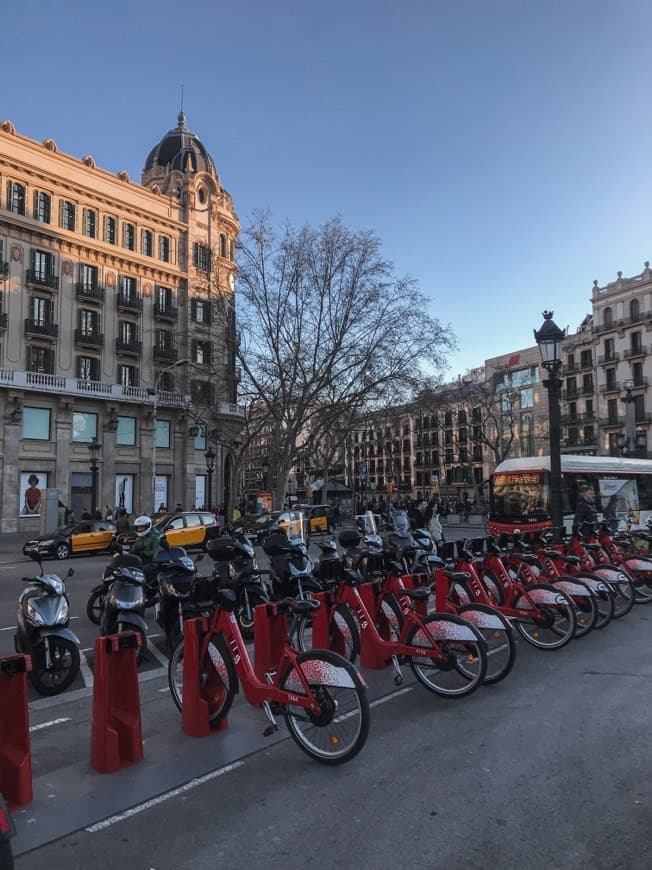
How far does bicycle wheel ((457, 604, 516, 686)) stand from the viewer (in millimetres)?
5434

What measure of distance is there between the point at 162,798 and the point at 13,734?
2.98 ft

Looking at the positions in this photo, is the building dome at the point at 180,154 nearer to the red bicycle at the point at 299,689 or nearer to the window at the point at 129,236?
the window at the point at 129,236

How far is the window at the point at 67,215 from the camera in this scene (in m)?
35.6

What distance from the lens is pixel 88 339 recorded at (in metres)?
36.1

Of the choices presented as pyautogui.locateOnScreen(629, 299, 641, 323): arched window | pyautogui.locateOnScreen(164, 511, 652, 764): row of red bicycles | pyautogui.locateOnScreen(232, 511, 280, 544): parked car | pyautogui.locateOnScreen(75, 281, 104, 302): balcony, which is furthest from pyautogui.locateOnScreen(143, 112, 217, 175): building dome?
pyautogui.locateOnScreen(164, 511, 652, 764): row of red bicycles

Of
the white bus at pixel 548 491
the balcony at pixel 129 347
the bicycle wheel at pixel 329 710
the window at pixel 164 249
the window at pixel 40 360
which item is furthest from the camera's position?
the window at pixel 164 249

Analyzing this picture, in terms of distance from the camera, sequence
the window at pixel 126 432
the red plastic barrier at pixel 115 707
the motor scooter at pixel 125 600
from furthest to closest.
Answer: the window at pixel 126 432, the motor scooter at pixel 125 600, the red plastic barrier at pixel 115 707

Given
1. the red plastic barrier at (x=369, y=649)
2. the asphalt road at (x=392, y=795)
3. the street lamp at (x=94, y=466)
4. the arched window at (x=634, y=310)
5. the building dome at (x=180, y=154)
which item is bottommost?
the asphalt road at (x=392, y=795)

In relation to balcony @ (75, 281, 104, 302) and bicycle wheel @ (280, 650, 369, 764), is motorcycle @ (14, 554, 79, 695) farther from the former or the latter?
balcony @ (75, 281, 104, 302)

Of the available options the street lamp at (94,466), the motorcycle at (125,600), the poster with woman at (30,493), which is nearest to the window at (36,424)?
the poster with woman at (30,493)

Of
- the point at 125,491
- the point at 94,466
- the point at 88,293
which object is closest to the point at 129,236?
the point at 88,293

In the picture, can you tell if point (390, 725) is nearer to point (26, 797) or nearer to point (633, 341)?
point (26, 797)

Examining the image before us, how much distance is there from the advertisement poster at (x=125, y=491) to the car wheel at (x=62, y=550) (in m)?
15.8

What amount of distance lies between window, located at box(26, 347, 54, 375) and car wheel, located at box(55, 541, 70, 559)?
16372 millimetres
